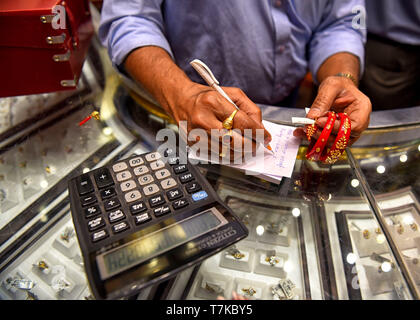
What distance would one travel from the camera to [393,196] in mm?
553

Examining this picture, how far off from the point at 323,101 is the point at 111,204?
0.48m

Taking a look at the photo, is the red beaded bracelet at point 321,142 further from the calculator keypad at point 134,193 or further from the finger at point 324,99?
the calculator keypad at point 134,193

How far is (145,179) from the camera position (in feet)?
1.63

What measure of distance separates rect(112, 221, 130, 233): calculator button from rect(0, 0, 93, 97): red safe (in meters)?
0.39

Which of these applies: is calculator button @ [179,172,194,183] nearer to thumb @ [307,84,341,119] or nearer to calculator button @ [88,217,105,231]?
calculator button @ [88,217,105,231]

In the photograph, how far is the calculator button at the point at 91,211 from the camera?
0.43 metres

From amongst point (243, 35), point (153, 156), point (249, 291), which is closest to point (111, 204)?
point (153, 156)

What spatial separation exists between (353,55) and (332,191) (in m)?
0.54

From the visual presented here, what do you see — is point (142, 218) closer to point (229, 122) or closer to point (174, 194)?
point (174, 194)

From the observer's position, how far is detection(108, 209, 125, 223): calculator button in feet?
1.41
